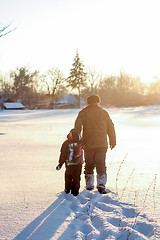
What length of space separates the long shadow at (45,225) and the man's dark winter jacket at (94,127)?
1.37m

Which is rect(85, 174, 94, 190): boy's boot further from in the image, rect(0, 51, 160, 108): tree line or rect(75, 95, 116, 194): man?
rect(0, 51, 160, 108): tree line

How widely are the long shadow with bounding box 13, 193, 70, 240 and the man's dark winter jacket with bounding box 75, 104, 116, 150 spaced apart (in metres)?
1.37

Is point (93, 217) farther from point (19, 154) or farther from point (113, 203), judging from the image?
point (19, 154)

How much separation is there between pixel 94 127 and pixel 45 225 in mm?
2053

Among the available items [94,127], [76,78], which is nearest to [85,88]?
[76,78]

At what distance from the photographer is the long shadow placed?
2451mm

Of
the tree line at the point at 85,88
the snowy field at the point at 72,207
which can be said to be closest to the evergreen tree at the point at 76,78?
the tree line at the point at 85,88

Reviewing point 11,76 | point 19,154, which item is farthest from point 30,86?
point 19,154

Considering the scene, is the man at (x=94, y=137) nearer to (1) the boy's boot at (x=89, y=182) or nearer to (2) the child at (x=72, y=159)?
(1) the boy's boot at (x=89, y=182)

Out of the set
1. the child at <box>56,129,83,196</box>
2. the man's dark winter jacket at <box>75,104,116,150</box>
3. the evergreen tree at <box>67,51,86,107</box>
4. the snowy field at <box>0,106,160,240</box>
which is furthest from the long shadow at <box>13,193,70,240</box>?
the evergreen tree at <box>67,51,86,107</box>

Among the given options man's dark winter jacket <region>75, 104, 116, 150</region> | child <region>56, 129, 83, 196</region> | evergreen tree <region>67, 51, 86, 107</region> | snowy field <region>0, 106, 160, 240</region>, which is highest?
evergreen tree <region>67, 51, 86, 107</region>

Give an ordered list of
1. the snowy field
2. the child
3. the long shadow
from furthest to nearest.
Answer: the child < the snowy field < the long shadow

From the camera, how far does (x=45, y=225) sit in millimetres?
2693

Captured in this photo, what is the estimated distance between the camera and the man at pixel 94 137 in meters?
4.16
